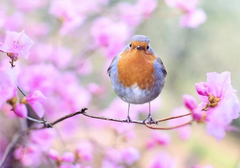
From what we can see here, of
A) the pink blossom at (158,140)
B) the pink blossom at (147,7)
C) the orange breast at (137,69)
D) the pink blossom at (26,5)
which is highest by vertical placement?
the pink blossom at (26,5)

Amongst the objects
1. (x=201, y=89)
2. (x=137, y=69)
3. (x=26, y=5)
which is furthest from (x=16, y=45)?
(x=26, y=5)

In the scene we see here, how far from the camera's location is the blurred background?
1267mm

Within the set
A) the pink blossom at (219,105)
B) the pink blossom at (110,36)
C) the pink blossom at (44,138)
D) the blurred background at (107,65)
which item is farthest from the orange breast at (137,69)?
the pink blossom at (110,36)

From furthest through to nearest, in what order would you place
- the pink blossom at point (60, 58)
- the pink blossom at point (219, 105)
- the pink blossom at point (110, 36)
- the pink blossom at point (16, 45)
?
the pink blossom at point (60, 58), the pink blossom at point (110, 36), the pink blossom at point (16, 45), the pink blossom at point (219, 105)

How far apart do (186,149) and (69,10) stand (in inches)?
90.9

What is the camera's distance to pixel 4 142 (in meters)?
1.64

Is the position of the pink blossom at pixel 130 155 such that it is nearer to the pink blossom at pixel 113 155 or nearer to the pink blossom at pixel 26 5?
the pink blossom at pixel 113 155

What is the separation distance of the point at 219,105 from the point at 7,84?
14.9 inches

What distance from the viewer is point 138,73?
58cm

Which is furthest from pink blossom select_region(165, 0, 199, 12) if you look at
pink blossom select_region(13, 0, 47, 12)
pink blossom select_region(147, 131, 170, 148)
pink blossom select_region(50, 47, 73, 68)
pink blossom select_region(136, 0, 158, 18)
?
pink blossom select_region(13, 0, 47, 12)

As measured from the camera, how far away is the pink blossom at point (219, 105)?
1.56 ft

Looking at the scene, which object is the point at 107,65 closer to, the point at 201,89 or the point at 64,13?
the point at 64,13

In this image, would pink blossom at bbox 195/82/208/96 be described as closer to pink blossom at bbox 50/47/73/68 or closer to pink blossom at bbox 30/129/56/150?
pink blossom at bbox 30/129/56/150

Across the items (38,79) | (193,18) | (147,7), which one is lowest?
(38,79)
